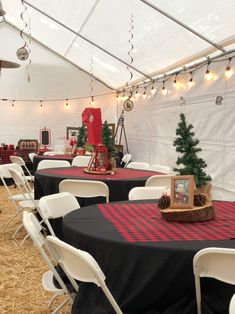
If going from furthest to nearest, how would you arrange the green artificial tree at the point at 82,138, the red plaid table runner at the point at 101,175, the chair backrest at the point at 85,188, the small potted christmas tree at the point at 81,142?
the green artificial tree at the point at 82,138 → the small potted christmas tree at the point at 81,142 → the red plaid table runner at the point at 101,175 → the chair backrest at the point at 85,188

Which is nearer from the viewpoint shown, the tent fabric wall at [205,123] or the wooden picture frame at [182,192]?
the wooden picture frame at [182,192]

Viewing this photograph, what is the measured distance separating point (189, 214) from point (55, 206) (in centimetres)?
97

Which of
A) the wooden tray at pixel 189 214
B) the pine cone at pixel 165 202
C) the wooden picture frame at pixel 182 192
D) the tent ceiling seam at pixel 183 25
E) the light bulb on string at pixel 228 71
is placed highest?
the tent ceiling seam at pixel 183 25

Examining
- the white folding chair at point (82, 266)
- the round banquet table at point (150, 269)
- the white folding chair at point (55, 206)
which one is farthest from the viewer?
the white folding chair at point (55, 206)

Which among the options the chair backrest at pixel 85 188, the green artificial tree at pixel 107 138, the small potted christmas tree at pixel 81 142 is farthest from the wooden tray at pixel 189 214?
the small potted christmas tree at pixel 81 142

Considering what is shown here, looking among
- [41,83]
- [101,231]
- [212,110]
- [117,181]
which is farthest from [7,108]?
[101,231]

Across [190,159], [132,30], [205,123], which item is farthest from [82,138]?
[190,159]

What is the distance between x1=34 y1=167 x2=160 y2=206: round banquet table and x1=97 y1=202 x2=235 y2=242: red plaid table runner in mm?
1365

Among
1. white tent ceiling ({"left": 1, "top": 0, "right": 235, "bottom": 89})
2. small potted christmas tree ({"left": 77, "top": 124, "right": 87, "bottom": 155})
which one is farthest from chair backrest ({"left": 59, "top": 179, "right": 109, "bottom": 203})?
small potted christmas tree ({"left": 77, "top": 124, "right": 87, "bottom": 155})

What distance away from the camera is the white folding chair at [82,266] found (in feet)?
5.28

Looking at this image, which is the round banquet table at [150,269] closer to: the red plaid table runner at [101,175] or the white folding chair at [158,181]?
the white folding chair at [158,181]

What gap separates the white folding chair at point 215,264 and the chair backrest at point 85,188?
2.08 meters

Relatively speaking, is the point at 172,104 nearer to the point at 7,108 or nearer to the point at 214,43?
the point at 214,43

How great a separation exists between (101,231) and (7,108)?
393 inches
